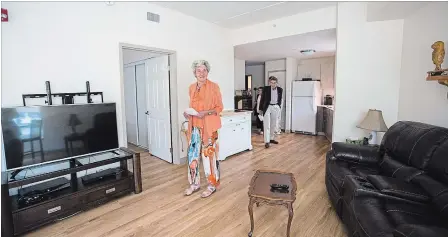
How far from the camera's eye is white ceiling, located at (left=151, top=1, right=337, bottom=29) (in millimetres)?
3352

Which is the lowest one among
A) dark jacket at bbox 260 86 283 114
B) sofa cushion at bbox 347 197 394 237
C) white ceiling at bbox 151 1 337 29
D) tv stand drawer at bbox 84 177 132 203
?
tv stand drawer at bbox 84 177 132 203

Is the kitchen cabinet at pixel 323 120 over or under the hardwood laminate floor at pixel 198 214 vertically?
over

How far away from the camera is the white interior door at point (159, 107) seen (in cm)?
385

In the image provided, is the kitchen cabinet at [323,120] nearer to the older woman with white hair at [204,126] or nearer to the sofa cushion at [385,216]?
the older woman with white hair at [204,126]

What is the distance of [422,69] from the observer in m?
2.67

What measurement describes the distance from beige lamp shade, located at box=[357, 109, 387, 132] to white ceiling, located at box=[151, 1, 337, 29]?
1784mm

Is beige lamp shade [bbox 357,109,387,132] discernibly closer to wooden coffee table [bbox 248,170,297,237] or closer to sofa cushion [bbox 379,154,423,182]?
sofa cushion [bbox 379,154,423,182]

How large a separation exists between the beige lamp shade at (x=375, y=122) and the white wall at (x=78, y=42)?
281cm

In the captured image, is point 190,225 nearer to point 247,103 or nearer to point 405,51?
point 405,51

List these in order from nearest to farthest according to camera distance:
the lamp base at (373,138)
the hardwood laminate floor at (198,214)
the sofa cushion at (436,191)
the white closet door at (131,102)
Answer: the sofa cushion at (436,191), the hardwood laminate floor at (198,214), the lamp base at (373,138), the white closet door at (131,102)

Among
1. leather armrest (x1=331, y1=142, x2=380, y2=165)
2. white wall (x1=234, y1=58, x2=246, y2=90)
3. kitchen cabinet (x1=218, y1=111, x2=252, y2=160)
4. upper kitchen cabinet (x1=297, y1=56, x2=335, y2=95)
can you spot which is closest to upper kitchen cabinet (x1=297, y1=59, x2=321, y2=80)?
upper kitchen cabinet (x1=297, y1=56, x2=335, y2=95)

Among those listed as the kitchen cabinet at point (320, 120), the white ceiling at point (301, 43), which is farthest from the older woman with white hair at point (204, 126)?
the kitchen cabinet at point (320, 120)

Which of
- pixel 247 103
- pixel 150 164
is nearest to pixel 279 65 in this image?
pixel 247 103

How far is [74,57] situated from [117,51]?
0.52m
